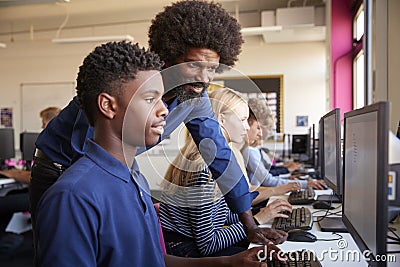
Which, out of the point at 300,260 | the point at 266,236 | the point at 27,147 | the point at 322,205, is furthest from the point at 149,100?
the point at 27,147

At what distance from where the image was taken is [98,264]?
86 cm

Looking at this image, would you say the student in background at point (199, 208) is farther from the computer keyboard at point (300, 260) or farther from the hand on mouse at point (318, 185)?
the hand on mouse at point (318, 185)

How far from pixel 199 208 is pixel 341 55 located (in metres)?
4.04

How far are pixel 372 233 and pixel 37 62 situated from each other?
7398mm

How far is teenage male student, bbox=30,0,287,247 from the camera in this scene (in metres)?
1.30

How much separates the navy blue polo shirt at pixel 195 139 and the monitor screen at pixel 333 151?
0.37 meters

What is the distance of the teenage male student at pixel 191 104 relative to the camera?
130 cm

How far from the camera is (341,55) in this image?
4973mm

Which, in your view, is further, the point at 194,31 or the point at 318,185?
the point at 318,185

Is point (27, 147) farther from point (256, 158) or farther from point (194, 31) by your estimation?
point (194, 31)

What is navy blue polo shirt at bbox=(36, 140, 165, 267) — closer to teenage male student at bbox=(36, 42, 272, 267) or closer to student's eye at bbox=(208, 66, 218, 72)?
teenage male student at bbox=(36, 42, 272, 267)

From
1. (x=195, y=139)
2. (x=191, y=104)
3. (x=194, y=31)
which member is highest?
(x=194, y=31)

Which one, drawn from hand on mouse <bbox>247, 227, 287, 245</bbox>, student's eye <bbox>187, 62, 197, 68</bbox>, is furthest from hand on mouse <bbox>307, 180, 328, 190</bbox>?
student's eye <bbox>187, 62, 197, 68</bbox>

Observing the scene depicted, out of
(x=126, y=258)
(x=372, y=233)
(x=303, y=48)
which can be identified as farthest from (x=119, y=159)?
(x=303, y=48)
